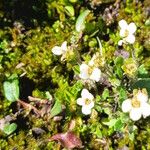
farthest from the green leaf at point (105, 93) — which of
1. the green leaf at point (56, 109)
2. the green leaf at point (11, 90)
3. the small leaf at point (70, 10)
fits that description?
the small leaf at point (70, 10)

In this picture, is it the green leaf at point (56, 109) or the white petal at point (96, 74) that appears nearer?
the white petal at point (96, 74)

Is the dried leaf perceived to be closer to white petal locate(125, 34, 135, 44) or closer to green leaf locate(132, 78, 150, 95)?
green leaf locate(132, 78, 150, 95)

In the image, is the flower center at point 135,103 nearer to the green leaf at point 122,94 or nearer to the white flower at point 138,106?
the white flower at point 138,106

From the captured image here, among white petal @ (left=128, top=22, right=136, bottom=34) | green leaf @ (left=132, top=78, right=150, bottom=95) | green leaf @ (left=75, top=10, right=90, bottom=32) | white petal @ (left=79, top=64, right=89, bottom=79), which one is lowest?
green leaf @ (left=132, top=78, right=150, bottom=95)

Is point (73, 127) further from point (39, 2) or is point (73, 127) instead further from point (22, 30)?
point (39, 2)

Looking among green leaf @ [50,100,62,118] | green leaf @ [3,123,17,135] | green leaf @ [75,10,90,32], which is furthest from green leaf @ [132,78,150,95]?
green leaf @ [3,123,17,135]

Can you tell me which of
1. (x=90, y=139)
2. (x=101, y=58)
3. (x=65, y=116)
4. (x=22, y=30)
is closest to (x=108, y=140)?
(x=90, y=139)
